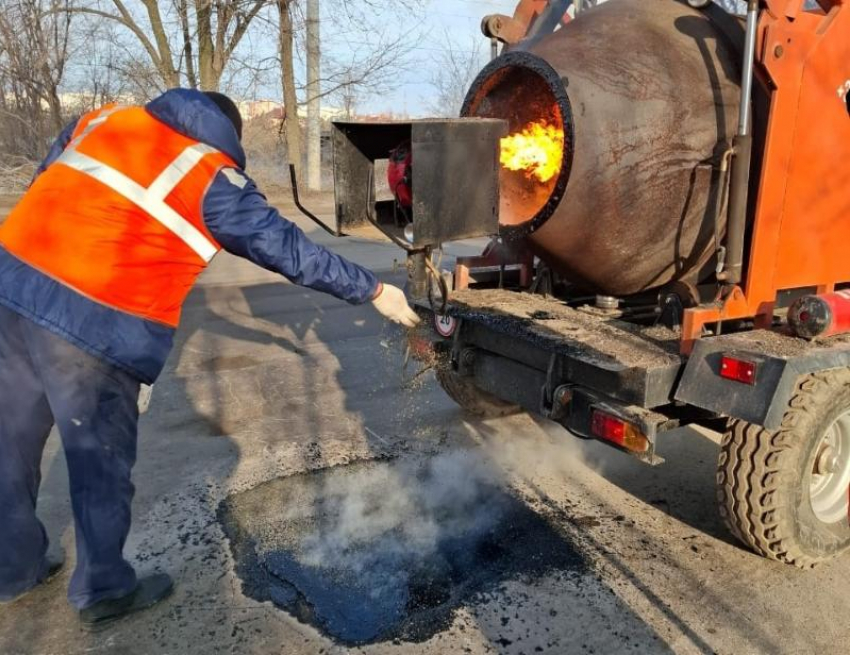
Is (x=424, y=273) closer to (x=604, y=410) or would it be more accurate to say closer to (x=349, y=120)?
(x=349, y=120)

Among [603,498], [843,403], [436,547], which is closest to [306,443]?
[436,547]

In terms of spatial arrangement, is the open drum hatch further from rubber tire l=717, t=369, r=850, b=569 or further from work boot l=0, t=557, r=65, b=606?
work boot l=0, t=557, r=65, b=606

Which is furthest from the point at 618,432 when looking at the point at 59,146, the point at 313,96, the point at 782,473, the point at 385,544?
the point at 313,96

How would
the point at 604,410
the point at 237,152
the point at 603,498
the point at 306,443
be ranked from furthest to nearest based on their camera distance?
1. the point at 306,443
2. the point at 603,498
3. the point at 604,410
4. the point at 237,152

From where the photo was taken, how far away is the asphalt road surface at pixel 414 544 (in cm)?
285

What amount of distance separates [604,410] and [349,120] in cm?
172

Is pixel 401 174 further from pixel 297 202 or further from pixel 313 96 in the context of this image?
pixel 313 96

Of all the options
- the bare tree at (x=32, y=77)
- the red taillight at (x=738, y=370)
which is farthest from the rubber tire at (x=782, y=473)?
the bare tree at (x=32, y=77)

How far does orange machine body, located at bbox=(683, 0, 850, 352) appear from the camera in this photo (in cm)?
324

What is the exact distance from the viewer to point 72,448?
2.79 meters

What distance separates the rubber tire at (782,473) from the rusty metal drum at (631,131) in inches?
34.2

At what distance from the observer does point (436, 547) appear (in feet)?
11.3

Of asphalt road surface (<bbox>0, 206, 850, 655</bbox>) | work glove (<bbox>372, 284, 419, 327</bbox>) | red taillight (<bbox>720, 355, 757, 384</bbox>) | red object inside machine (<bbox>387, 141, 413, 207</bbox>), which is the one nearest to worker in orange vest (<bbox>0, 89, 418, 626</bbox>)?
work glove (<bbox>372, 284, 419, 327</bbox>)

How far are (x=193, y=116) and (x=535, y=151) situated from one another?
1.66m
